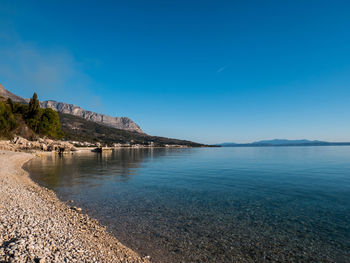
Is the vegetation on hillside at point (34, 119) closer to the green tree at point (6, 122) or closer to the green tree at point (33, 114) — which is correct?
the green tree at point (33, 114)

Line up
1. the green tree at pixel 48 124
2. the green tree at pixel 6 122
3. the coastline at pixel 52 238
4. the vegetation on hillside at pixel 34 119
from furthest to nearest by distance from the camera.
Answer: the green tree at pixel 48 124, the vegetation on hillside at pixel 34 119, the green tree at pixel 6 122, the coastline at pixel 52 238

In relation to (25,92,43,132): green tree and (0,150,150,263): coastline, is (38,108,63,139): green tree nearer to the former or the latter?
(25,92,43,132): green tree

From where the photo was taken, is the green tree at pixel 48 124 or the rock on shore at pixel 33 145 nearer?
the rock on shore at pixel 33 145

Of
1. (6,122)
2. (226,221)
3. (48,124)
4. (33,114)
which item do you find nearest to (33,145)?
(6,122)

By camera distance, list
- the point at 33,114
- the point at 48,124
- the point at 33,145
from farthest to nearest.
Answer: the point at 48,124 < the point at 33,114 < the point at 33,145

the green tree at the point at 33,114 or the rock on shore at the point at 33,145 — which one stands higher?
the green tree at the point at 33,114

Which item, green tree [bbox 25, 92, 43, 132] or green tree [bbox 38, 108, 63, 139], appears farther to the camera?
green tree [bbox 38, 108, 63, 139]

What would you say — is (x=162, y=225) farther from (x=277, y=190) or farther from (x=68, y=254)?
(x=277, y=190)

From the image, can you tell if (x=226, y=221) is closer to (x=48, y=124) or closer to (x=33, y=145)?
(x=33, y=145)

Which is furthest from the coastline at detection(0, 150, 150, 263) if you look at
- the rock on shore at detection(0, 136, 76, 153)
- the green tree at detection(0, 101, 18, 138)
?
the green tree at detection(0, 101, 18, 138)

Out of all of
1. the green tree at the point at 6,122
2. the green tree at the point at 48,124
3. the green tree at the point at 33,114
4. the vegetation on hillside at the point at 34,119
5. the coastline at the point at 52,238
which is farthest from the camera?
the green tree at the point at 48,124

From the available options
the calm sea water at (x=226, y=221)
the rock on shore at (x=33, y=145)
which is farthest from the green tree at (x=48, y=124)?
the calm sea water at (x=226, y=221)

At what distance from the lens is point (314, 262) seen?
8.61 meters

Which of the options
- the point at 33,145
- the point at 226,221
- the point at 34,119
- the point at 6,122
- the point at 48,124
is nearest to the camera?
the point at 226,221
